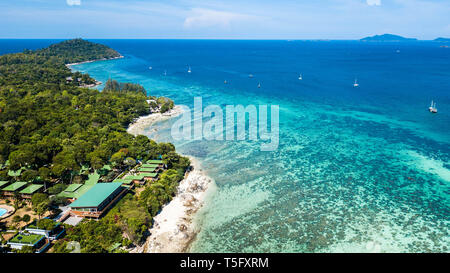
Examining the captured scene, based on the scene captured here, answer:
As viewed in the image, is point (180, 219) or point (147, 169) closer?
point (180, 219)

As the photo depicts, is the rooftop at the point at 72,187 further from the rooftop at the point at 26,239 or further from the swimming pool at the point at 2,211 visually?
the rooftop at the point at 26,239

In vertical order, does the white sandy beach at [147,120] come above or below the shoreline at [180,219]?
above

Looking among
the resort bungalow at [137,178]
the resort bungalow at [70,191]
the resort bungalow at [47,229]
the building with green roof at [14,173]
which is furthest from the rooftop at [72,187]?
the building with green roof at [14,173]

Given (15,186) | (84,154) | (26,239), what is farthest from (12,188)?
(26,239)

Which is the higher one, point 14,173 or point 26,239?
point 14,173

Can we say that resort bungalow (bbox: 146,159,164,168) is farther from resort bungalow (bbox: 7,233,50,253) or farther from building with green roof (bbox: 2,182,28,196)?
resort bungalow (bbox: 7,233,50,253)

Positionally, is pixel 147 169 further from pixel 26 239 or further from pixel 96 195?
pixel 26 239
